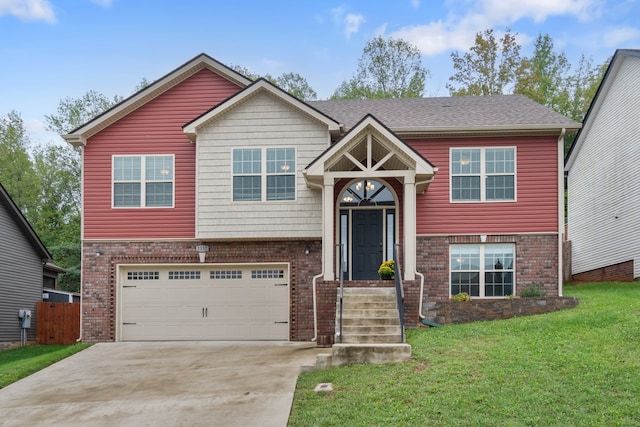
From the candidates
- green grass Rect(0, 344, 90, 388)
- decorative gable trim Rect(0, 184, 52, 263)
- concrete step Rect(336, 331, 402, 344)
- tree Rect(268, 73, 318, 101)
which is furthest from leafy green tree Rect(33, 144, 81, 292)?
concrete step Rect(336, 331, 402, 344)

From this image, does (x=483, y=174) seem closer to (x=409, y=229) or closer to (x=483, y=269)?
(x=483, y=269)

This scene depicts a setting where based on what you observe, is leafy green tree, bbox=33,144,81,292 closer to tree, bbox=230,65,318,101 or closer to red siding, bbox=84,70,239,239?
tree, bbox=230,65,318,101

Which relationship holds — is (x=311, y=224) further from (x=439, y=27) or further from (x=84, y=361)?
(x=439, y=27)

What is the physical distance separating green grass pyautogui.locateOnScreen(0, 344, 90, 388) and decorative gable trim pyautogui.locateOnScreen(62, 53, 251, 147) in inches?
209

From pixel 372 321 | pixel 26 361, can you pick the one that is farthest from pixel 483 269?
pixel 26 361

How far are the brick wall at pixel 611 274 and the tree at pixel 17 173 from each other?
2907cm

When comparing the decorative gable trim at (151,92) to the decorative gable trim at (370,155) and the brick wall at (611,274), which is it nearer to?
the decorative gable trim at (370,155)

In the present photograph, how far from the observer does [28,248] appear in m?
23.1

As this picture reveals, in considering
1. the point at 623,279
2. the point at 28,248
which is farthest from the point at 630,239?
the point at 28,248

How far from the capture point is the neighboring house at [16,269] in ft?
69.2

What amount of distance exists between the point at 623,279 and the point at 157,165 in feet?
48.2

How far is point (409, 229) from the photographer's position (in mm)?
14680

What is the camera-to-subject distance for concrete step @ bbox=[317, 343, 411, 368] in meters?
11.3

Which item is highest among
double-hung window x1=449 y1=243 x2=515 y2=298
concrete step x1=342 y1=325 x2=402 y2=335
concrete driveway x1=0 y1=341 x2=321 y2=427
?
double-hung window x1=449 y1=243 x2=515 y2=298
